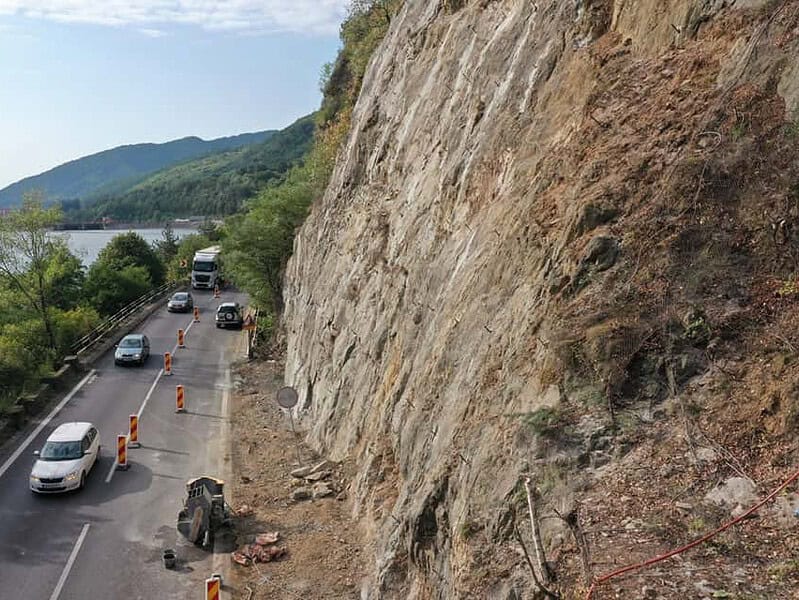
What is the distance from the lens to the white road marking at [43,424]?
19.6 metres

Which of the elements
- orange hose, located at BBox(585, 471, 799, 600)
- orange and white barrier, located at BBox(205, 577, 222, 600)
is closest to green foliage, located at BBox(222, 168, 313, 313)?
orange and white barrier, located at BBox(205, 577, 222, 600)

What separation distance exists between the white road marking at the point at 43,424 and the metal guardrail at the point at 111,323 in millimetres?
3796

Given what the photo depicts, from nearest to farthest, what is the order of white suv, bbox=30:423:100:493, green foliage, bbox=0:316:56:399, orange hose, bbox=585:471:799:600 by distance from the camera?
orange hose, bbox=585:471:799:600 < white suv, bbox=30:423:100:493 < green foliage, bbox=0:316:56:399

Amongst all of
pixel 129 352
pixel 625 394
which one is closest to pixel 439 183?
pixel 625 394

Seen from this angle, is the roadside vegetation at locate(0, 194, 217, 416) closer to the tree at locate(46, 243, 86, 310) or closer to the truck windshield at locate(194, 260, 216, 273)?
the tree at locate(46, 243, 86, 310)

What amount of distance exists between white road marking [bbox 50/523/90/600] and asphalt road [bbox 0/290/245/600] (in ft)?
0.06

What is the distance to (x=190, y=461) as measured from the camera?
784 inches

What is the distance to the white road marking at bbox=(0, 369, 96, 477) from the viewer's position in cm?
1956

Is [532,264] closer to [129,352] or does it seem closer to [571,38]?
[571,38]

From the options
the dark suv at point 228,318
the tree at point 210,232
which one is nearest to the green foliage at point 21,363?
the dark suv at point 228,318

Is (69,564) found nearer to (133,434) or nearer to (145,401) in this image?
(133,434)

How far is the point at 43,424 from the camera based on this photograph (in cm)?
2316

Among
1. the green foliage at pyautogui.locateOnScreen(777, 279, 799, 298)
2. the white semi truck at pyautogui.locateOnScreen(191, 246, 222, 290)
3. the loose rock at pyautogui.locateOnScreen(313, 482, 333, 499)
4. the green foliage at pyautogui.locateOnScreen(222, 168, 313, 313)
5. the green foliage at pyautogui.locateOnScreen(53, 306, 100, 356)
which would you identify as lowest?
the white semi truck at pyautogui.locateOnScreen(191, 246, 222, 290)

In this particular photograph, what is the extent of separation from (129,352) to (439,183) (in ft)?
66.9
